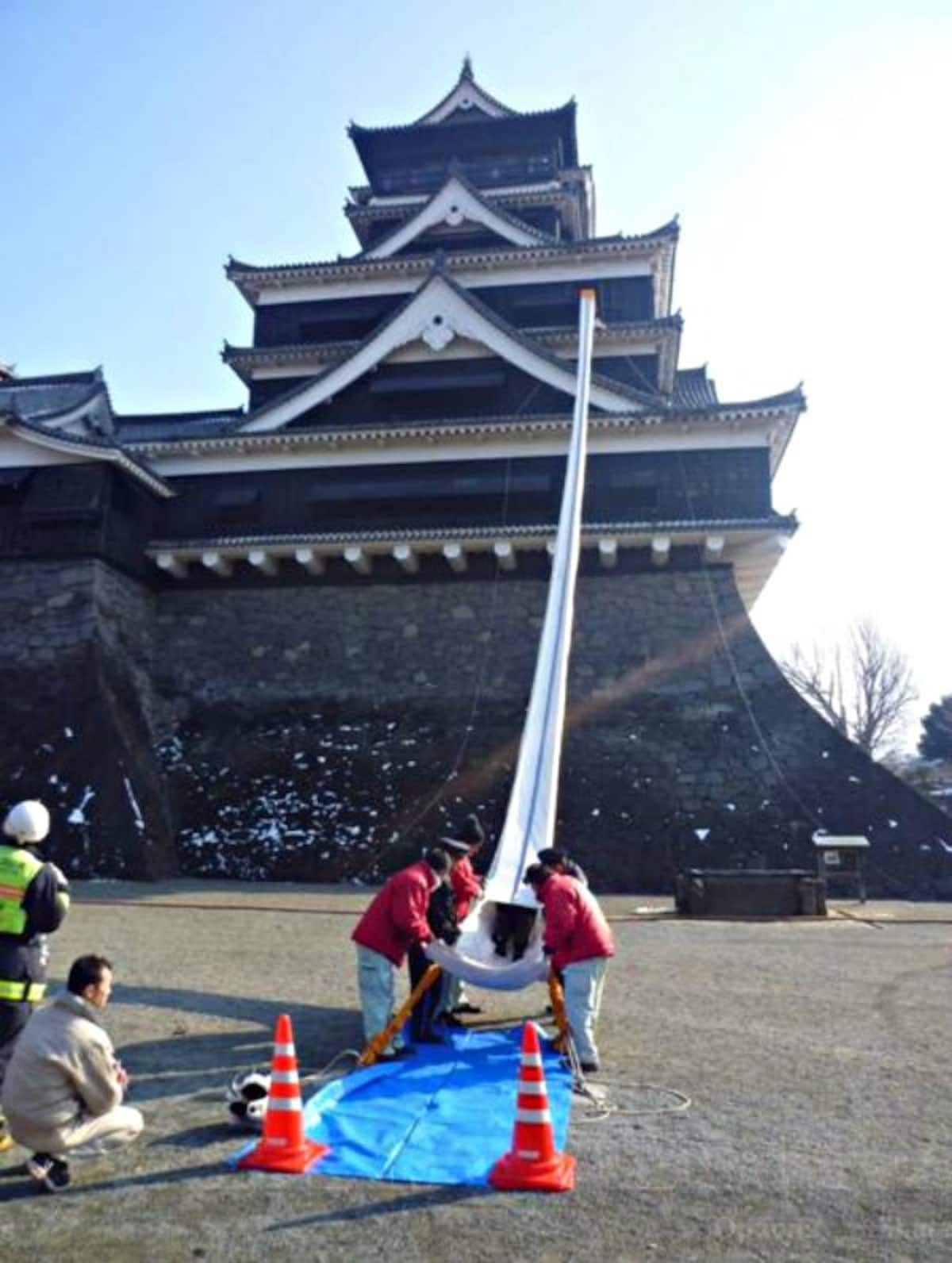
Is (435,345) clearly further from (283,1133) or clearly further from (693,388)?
(283,1133)

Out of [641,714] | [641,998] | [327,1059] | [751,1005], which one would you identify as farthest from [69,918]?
[641,714]

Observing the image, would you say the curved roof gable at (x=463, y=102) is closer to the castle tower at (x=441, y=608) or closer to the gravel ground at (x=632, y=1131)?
the castle tower at (x=441, y=608)

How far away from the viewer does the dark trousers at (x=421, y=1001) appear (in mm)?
5840

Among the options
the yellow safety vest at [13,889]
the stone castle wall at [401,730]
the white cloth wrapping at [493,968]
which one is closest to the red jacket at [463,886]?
the white cloth wrapping at [493,968]

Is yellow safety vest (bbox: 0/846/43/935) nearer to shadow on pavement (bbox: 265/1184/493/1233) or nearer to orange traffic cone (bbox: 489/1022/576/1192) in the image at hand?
shadow on pavement (bbox: 265/1184/493/1233)

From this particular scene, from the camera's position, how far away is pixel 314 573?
17438mm

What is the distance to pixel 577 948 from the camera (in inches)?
215

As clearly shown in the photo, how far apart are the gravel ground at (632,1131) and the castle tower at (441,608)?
574 centimetres

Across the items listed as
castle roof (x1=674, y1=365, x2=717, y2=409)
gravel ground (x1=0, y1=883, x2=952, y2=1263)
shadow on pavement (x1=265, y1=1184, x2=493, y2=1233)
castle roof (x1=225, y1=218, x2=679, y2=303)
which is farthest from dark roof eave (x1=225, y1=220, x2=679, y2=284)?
shadow on pavement (x1=265, y1=1184, x2=493, y2=1233)

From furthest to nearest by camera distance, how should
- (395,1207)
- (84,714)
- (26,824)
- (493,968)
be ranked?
(84,714) < (493,968) < (26,824) < (395,1207)

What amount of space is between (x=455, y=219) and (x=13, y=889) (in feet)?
70.3

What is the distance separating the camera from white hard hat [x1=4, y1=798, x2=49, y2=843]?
4445 mm

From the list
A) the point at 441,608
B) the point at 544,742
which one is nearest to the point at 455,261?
the point at 441,608

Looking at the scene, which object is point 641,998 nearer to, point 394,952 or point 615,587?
point 394,952
